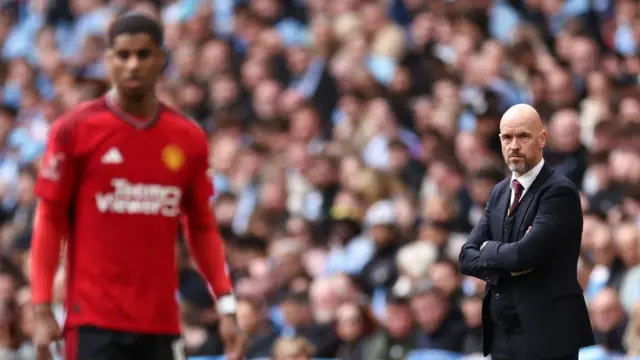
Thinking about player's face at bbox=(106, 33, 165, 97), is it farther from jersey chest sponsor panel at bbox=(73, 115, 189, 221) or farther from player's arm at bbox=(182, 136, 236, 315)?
player's arm at bbox=(182, 136, 236, 315)

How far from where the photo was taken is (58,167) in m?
6.45

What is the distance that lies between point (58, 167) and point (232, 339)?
44.4 inches

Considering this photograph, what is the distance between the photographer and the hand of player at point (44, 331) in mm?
6094

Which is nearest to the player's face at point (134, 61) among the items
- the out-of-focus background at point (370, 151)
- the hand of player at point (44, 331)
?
the hand of player at point (44, 331)

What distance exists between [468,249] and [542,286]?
1.30ft

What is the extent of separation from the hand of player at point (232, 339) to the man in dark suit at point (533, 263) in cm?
118

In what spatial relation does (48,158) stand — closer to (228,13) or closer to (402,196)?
(402,196)

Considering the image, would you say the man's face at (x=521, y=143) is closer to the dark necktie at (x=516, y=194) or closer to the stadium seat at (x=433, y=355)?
the dark necktie at (x=516, y=194)

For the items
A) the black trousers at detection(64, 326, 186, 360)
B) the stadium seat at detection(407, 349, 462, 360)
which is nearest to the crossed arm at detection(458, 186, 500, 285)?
the black trousers at detection(64, 326, 186, 360)

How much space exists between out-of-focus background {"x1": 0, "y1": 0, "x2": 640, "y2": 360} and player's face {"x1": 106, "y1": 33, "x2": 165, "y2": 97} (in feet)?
14.6

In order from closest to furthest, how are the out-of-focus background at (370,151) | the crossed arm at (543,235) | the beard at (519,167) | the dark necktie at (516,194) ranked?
1. the crossed arm at (543,235)
2. the beard at (519,167)
3. the dark necktie at (516,194)
4. the out-of-focus background at (370,151)

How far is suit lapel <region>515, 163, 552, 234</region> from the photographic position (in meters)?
6.01

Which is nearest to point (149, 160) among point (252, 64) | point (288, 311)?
point (288, 311)

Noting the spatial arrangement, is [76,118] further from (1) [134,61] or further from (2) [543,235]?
(2) [543,235]
